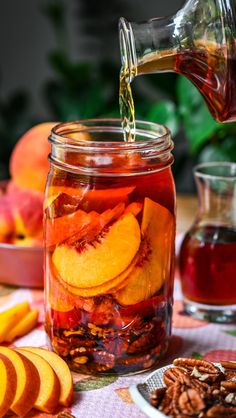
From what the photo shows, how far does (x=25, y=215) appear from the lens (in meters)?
1.28

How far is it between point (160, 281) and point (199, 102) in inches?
25.6

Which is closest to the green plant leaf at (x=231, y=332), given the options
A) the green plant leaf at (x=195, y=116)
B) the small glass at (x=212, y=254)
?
the small glass at (x=212, y=254)

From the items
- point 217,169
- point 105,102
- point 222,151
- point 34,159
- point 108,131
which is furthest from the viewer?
point 105,102

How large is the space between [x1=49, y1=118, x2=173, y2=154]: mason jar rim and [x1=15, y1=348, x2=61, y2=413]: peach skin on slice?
0.26 metres

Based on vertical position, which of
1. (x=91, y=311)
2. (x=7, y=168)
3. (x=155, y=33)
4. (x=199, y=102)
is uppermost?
(x=155, y=33)

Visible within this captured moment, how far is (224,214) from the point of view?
3.83 ft

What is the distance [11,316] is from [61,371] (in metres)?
0.20

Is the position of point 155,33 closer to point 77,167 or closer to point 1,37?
point 77,167

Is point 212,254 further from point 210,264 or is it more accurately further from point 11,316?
point 11,316

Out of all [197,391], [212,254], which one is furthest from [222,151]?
[197,391]

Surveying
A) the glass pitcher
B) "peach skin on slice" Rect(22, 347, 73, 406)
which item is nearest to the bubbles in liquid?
the glass pitcher

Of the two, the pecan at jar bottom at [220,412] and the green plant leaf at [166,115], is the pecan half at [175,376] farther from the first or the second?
the green plant leaf at [166,115]

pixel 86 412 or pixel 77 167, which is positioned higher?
pixel 77 167

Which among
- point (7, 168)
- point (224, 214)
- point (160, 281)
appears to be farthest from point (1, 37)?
point (160, 281)
